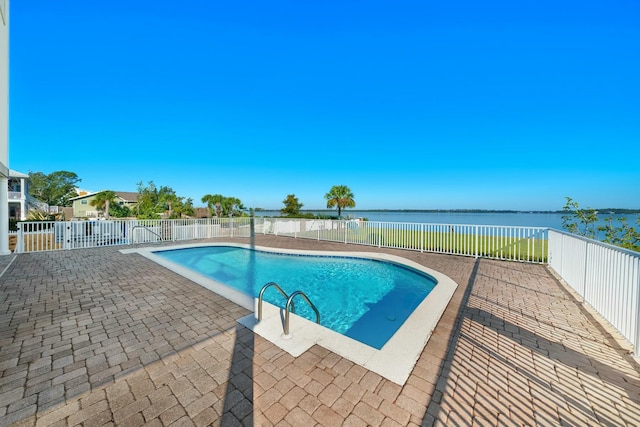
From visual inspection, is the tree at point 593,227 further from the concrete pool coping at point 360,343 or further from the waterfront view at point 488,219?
the concrete pool coping at point 360,343

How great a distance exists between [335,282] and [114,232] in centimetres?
981

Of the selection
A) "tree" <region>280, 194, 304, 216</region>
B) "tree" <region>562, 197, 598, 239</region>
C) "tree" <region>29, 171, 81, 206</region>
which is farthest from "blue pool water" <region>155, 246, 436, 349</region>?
"tree" <region>29, 171, 81, 206</region>

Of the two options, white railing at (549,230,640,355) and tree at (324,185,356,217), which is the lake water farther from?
white railing at (549,230,640,355)

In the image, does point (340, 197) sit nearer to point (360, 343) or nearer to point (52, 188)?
point (360, 343)

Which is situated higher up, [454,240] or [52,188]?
[52,188]

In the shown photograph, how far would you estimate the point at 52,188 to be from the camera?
37625 millimetres

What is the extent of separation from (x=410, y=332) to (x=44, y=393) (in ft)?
11.0

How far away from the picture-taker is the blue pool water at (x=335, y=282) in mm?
4371

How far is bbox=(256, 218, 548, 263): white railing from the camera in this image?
6.41 meters

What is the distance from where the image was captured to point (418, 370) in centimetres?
212

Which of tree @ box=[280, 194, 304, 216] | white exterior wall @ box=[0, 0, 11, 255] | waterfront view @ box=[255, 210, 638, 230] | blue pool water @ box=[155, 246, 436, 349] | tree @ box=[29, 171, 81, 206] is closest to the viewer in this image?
blue pool water @ box=[155, 246, 436, 349]

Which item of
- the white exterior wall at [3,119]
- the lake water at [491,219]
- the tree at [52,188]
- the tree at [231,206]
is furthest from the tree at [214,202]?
the tree at [52,188]

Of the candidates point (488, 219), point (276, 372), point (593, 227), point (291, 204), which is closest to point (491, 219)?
point (488, 219)

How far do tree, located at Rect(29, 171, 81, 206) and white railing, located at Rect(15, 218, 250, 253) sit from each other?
128ft
